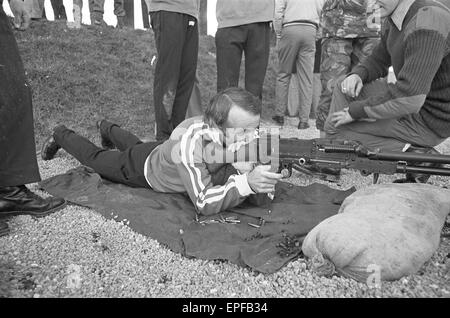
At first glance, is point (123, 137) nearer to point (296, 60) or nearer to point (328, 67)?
point (328, 67)

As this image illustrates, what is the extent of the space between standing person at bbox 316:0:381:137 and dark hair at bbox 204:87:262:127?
7.98 feet

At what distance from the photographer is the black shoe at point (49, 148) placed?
4.09 meters

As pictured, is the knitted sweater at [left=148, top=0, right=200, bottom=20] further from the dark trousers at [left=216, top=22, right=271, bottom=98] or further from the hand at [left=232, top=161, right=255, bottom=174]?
the hand at [left=232, top=161, right=255, bottom=174]

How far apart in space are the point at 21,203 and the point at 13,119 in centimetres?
57

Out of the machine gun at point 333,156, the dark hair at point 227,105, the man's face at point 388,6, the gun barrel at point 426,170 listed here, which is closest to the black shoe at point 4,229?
the dark hair at point 227,105

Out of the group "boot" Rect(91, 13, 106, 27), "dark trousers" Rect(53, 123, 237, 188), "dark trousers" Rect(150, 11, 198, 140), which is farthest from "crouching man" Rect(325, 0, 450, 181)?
"boot" Rect(91, 13, 106, 27)

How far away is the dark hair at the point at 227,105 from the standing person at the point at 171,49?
1.89m

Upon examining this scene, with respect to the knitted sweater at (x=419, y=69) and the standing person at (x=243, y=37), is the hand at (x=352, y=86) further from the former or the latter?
the standing person at (x=243, y=37)

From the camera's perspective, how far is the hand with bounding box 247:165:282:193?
257 cm

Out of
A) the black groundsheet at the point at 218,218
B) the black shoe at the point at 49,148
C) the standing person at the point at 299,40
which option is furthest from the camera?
the standing person at the point at 299,40

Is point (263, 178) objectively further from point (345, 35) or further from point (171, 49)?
point (345, 35)

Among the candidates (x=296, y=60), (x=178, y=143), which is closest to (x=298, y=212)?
(x=178, y=143)

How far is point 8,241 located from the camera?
7.81ft
